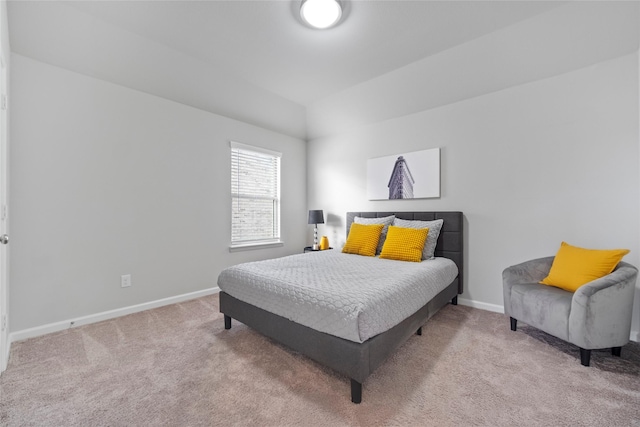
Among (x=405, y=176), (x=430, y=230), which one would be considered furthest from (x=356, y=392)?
(x=405, y=176)

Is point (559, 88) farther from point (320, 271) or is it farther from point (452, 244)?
point (320, 271)

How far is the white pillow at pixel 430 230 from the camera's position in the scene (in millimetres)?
3076

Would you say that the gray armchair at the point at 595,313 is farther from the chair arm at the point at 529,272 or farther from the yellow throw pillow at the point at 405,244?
the yellow throw pillow at the point at 405,244

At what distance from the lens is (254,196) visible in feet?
13.5

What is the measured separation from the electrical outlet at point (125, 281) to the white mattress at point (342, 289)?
1190mm

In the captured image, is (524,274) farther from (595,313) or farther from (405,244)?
(405,244)

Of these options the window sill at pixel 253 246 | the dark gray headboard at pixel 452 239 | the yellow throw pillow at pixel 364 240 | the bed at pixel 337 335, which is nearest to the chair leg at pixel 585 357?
the bed at pixel 337 335

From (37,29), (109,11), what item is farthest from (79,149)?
(109,11)

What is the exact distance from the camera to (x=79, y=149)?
2.58 m

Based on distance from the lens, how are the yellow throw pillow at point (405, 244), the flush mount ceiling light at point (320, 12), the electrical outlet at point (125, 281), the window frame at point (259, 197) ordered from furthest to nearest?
the window frame at point (259, 197)
the yellow throw pillow at point (405, 244)
the electrical outlet at point (125, 281)
the flush mount ceiling light at point (320, 12)

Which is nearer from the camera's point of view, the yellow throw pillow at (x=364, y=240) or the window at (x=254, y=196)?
the yellow throw pillow at (x=364, y=240)

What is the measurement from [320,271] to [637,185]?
281 cm

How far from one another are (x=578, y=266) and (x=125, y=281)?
4.26m

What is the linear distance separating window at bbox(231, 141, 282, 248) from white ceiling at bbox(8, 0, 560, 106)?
4.09 ft
